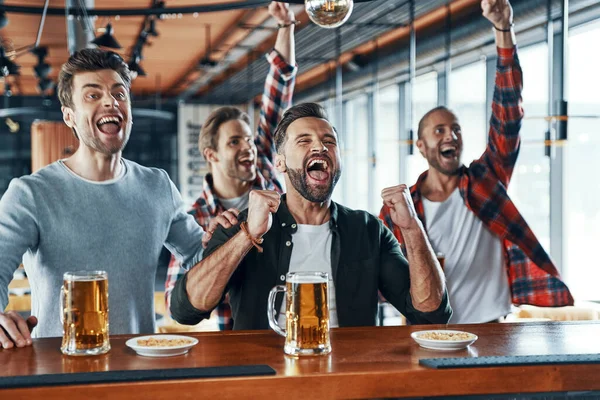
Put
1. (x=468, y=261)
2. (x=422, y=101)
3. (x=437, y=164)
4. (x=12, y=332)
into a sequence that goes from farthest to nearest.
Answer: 1. (x=422, y=101)
2. (x=437, y=164)
3. (x=468, y=261)
4. (x=12, y=332)

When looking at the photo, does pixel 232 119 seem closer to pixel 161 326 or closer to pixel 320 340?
pixel 161 326

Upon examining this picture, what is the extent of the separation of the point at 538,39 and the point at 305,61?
4162 mm

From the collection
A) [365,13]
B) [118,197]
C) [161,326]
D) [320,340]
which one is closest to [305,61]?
[365,13]

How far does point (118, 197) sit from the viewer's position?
7.84 feet

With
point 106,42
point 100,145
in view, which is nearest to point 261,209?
point 100,145

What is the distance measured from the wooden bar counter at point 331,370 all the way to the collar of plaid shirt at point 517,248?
1394 mm

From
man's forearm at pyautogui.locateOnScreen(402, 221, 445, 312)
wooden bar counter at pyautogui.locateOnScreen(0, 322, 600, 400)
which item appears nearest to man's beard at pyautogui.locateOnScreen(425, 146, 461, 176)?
man's forearm at pyautogui.locateOnScreen(402, 221, 445, 312)

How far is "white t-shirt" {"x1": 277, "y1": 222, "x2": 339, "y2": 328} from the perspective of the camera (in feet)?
7.56

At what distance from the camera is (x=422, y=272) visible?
2184 millimetres

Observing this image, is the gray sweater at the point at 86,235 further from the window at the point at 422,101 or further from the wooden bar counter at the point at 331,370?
the window at the point at 422,101

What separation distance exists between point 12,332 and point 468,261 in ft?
6.73

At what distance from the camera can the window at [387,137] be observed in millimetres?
11359

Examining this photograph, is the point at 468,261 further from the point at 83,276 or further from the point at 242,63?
the point at 242,63

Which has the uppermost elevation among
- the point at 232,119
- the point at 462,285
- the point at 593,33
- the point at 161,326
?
the point at 593,33
